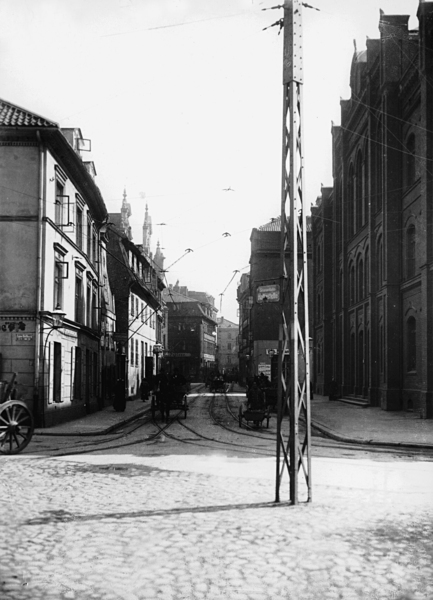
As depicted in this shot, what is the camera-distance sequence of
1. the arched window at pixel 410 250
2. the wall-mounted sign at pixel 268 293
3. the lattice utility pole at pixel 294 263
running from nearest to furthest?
the lattice utility pole at pixel 294 263 < the arched window at pixel 410 250 < the wall-mounted sign at pixel 268 293

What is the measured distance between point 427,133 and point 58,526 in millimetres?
20217

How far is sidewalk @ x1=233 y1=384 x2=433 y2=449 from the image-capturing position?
1570 centimetres

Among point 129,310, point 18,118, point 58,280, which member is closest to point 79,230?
point 58,280

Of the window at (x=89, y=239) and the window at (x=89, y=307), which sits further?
the window at (x=89, y=239)

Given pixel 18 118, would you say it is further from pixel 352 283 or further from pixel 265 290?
pixel 265 290

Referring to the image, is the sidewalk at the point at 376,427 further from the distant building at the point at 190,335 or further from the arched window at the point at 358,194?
the distant building at the point at 190,335

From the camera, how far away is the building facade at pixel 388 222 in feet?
74.9

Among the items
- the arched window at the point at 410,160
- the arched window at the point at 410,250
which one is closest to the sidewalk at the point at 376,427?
the arched window at the point at 410,250

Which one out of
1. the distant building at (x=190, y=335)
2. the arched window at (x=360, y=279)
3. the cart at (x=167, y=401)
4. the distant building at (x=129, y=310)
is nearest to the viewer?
the cart at (x=167, y=401)

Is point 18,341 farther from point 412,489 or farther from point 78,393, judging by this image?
point 412,489

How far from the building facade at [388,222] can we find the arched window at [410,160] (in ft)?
0.15

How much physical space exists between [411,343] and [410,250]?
3690 millimetres

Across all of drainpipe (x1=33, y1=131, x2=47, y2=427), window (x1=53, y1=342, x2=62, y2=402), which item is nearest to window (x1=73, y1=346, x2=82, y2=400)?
window (x1=53, y1=342, x2=62, y2=402)

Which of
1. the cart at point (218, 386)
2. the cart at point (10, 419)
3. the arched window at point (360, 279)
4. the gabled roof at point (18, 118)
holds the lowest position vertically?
the cart at point (218, 386)
